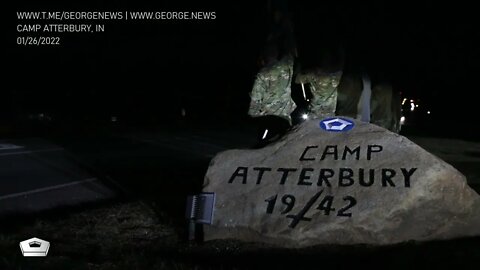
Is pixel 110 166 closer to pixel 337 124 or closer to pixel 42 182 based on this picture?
pixel 42 182

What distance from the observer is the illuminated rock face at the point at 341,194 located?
596 centimetres

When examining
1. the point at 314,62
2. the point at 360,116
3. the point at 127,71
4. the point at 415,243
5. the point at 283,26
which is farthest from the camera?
the point at 127,71

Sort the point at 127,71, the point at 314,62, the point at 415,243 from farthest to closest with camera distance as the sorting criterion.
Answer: the point at 127,71
the point at 314,62
the point at 415,243

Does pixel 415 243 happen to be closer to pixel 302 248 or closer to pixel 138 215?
pixel 302 248

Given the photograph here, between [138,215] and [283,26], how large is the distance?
123 inches

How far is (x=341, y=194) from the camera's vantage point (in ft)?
20.3

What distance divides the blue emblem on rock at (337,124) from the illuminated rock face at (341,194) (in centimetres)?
12

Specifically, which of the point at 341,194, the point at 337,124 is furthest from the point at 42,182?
the point at 341,194

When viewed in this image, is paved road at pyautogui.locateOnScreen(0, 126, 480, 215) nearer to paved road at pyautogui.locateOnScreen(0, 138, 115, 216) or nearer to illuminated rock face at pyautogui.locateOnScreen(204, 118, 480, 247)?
paved road at pyautogui.locateOnScreen(0, 138, 115, 216)

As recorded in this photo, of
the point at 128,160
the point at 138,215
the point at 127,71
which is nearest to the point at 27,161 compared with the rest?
the point at 128,160

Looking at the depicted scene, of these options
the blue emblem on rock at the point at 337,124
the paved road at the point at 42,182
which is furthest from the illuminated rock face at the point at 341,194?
the paved road at the point at 42,182

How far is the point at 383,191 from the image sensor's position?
6.07m

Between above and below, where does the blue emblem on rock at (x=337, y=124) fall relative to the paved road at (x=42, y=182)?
above

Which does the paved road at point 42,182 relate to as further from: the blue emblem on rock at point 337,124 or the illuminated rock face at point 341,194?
the blue emblem on rock at point 337,124
